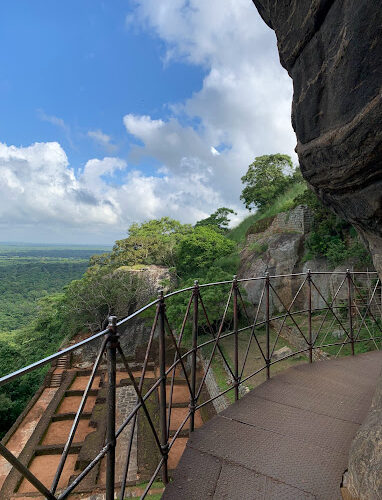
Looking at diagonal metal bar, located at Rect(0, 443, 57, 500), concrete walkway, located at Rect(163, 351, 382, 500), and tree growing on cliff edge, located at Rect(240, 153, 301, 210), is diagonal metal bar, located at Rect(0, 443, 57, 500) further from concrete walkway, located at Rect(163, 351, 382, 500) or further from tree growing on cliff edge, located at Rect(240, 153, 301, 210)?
tree growing on cliff edge, located at Rect(240, 153, 301, 210)

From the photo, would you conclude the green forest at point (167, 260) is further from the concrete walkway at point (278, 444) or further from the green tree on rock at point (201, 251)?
the concrete walkway at point (278, 444)

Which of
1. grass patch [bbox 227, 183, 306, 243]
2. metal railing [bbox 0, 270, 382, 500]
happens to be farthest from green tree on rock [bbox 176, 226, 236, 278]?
metal railing [bbox 0, 270, 382, 500]

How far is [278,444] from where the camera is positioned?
285cm

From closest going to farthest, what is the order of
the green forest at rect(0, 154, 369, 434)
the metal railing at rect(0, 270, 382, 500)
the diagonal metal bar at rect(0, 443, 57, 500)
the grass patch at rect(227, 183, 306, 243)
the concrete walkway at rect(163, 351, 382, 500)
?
the diagonal metal bar at rect(0, 443, 57, 500) < the concrete walkway at rect(163, 351, 382, 500) < the metal railing at rect(0, 270, 382, 500) < the green forest at rect(0, 154, 369, 434) < the grass patch at rect(227, 183, 306, 243)

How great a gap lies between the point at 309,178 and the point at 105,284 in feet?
61.3

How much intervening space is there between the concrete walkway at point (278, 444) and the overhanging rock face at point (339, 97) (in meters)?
1.88

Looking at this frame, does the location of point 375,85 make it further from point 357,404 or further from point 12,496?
point 12,496

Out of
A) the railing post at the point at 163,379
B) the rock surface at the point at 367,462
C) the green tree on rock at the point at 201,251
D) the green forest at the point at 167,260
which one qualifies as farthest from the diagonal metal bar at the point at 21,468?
the green tree on rock at the point at 201,251

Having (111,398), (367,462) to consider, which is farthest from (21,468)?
(367,462)

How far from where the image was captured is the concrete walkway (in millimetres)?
2385

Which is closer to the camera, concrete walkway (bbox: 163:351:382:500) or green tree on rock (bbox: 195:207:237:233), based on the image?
concrete walkway (bbox: 163:351:382:500)

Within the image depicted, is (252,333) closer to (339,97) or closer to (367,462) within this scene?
(367,462)

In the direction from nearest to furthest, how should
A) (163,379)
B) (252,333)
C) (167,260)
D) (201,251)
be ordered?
(163,379)
(252,333)
(201,251)
(167,260)

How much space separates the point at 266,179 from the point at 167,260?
36.4 ft
